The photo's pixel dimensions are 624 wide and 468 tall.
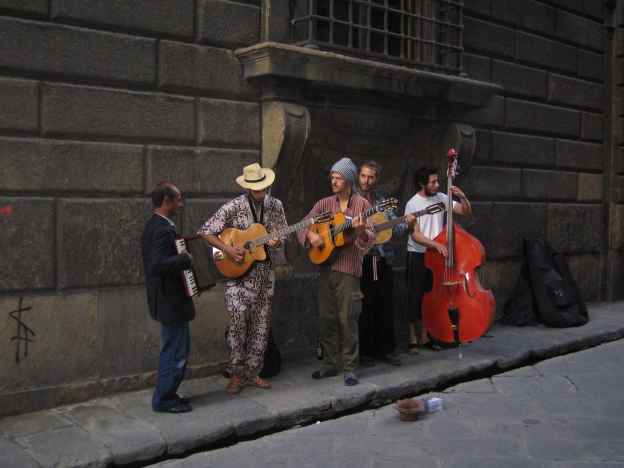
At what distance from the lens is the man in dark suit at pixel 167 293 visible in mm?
4863

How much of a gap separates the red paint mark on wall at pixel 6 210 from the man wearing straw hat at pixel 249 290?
1.29 m

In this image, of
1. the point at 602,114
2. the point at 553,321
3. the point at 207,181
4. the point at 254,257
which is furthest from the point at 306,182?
the point at 602,114

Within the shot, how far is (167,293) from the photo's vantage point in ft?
16.2

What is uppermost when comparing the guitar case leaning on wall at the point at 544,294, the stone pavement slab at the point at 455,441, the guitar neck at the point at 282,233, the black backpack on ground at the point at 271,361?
the guitar neck at the point at 282,233

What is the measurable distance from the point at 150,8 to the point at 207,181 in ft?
4.53

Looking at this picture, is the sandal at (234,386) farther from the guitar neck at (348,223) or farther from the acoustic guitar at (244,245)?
the guitar neck at (348,223)

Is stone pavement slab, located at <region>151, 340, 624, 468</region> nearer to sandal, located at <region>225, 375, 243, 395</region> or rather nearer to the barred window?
sandal, located at <region>225, 375, 243, 395</region>

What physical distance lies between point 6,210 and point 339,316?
254 centimetres

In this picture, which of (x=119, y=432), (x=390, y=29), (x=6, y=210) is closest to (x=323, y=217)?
(x=119, y=432)

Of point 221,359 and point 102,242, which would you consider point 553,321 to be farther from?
point 102,242

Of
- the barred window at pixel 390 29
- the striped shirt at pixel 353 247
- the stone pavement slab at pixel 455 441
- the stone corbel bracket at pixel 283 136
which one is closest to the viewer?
the stone pavement slab at pixel 455 441

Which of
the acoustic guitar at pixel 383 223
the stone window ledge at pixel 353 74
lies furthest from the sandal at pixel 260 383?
the stone window ledge at pixel 353 74

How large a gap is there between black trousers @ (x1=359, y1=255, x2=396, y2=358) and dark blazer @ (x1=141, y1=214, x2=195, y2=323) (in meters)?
1.97

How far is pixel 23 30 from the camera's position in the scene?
511 cm
